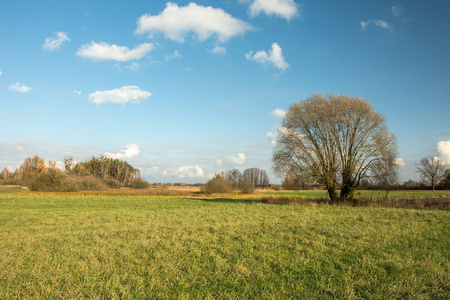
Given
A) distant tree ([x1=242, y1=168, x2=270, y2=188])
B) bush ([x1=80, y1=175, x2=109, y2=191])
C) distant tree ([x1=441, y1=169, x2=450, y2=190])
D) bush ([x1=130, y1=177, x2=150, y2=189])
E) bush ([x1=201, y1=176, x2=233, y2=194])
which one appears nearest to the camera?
bush ([x1=201, y1=176, x2=233, y2=194])

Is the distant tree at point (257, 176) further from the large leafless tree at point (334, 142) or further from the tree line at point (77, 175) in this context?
the large leafless tree at point (334, 142)

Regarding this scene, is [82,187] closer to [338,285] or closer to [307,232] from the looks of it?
[307,232]

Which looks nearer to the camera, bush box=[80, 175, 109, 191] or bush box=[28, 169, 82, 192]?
bush box=[28, 169, 82, 192]

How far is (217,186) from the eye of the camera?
60594 millimetres

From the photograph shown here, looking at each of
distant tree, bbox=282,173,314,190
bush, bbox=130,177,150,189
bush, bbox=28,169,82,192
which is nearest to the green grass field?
distant tree, bbox=282,173,314,190

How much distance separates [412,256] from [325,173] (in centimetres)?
2246

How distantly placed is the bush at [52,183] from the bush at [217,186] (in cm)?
2850

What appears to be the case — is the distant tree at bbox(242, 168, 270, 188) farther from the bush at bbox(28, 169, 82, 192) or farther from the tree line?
the bush at bbox(28, 169, 82, 192)

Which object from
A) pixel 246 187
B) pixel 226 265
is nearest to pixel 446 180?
pixel 246 187

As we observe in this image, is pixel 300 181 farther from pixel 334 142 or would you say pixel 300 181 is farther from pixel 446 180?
pixel 446 180

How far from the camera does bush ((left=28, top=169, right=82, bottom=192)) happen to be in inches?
2119

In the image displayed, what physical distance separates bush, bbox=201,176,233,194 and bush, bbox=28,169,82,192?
28.5m

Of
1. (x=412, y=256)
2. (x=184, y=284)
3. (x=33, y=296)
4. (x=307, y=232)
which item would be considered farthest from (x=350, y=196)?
(x=33, y=296)

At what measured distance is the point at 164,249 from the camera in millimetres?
8031
